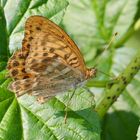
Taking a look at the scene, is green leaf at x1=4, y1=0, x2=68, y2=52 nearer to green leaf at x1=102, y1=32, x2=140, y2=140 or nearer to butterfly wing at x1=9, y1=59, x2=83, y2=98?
butterfly wing at x1=9, y1=59, x2=83, y2=98

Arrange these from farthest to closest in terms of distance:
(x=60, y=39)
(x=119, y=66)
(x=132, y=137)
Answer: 1. (x=119, y=66)
2. (x=132, y=137)
3. (x=60, y=39)

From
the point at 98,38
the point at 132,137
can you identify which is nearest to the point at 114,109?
the point at 132,137

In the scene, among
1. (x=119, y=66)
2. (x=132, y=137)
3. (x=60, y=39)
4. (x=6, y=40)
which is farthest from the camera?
(x=119, y=66)

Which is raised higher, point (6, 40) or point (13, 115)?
point (6, 40)

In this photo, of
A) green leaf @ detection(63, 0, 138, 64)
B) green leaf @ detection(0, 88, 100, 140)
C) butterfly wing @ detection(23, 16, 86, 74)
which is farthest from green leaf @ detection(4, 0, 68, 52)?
green leaf @ detection(63, 0, 138, 64)

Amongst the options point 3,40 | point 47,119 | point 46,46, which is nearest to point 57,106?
point 47,119

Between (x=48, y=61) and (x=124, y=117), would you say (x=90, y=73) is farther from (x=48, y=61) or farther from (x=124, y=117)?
(x=124, y=117)

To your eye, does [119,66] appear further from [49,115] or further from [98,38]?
[49,115]
